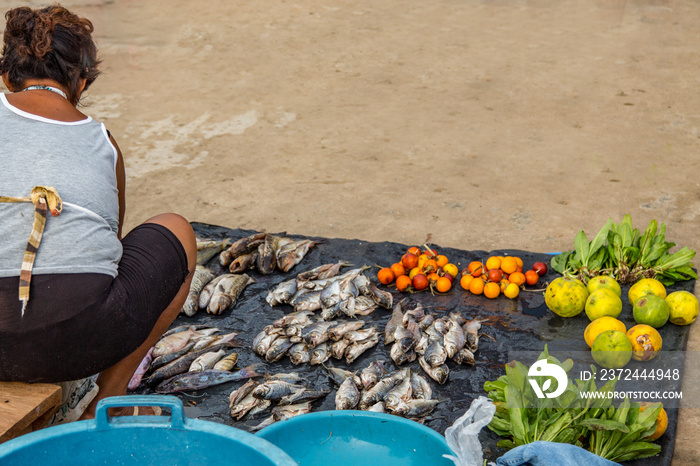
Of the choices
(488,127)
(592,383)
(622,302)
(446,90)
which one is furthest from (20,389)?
(446,90)

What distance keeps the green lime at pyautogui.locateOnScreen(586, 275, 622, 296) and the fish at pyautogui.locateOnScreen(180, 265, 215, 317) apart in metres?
2.12

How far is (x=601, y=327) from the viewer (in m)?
3.26

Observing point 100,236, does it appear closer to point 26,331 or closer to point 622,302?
point 26,331

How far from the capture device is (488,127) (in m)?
6.34

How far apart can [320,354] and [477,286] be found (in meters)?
1.03

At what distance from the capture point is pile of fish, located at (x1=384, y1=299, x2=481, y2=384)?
3211 mm

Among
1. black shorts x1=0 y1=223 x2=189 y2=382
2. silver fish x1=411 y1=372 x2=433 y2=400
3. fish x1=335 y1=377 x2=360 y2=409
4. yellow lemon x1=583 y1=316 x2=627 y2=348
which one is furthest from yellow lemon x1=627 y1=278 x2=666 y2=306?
black shorts x1=0 y1=223 x2=189 y2=382

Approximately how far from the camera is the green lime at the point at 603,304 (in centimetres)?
342

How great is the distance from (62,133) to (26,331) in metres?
0.71

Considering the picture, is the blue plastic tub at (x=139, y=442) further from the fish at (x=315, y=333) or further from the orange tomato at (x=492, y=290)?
the orange tomato at (x=492, y=290)

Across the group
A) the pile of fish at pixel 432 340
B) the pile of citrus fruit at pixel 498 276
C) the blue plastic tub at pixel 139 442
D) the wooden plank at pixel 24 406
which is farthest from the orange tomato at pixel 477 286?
the wooden plank at pixel 24 406

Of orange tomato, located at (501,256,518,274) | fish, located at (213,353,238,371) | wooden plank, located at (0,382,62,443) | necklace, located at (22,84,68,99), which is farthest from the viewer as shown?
orange tomato, located at (501,256,518,274)

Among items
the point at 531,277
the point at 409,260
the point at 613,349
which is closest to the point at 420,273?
the point at 409,260

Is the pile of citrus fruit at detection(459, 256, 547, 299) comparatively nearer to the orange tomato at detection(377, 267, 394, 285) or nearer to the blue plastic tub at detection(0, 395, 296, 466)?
the orange tomato at detection(377, 267, 394, 285)
